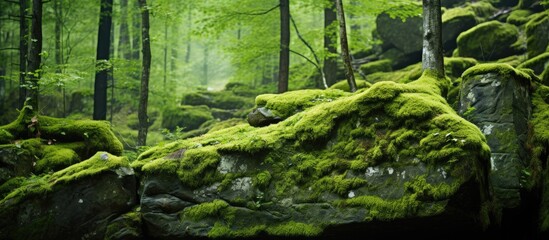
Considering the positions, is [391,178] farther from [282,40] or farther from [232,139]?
[282,40]

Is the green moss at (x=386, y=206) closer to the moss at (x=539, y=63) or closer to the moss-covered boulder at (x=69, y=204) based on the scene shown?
the moss-covered boulder at (x=69, y=204)

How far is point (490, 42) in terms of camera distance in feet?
45.2

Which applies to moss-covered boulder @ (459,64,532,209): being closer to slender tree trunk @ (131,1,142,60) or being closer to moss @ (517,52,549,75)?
moss @ (517,52,549,75)

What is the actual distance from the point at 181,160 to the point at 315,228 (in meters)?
2.42

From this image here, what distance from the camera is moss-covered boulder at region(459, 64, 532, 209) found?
6090 mm

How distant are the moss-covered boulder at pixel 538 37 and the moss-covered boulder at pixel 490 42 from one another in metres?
1.34

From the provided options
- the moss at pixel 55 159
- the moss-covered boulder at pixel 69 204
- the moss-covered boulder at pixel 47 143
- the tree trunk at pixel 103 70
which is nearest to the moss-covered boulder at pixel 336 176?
the moss-covered boulder at pixel 69 204

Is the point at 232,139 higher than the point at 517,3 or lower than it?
lower

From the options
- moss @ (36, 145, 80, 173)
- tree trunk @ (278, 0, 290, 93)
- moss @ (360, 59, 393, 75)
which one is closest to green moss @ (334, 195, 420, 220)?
moss @ (36, 145, 80, 173)

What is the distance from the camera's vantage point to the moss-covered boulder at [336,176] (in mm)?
4859

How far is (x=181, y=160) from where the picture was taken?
637 centimetres

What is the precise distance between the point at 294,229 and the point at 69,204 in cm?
359

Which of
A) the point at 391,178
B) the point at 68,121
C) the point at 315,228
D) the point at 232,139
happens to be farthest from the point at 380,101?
the point at 68,121

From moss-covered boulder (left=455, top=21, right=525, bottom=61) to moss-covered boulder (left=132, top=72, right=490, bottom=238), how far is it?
889 cm
